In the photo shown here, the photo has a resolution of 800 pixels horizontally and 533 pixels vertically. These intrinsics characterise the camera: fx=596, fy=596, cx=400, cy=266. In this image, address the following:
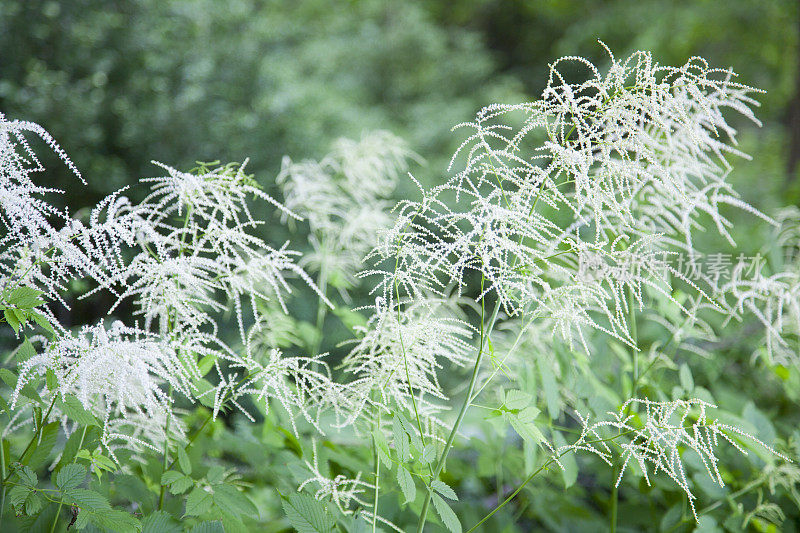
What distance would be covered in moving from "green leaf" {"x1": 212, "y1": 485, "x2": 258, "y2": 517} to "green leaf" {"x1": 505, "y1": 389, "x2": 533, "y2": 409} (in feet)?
1.68

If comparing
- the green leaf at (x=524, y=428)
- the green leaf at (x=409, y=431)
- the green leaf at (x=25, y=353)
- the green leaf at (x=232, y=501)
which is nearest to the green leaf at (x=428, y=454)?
the green leaf at (x=409, y=431)

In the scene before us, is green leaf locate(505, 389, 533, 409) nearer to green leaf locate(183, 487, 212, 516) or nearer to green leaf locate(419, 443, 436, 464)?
green leaf locate(419, 443, 436, 464)

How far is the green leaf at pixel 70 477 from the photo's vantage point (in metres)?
0.91

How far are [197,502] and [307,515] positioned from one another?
192 mm

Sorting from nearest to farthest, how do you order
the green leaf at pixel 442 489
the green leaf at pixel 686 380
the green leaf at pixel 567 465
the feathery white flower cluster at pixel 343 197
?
the green leaf at pixel 442 489, the green leaf at pixel 567 465, the green leaf at pixel 686 380, the feathery white flower cluster at pixel 343 197

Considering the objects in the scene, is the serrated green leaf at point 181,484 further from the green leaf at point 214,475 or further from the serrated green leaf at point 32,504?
the serrated green leaf at point 32,504

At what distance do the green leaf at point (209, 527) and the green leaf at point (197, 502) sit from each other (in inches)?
0.8

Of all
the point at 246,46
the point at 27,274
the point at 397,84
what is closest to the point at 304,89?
the point at 246,46

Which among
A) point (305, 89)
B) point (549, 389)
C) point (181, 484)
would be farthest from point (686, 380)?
point (305, 89)

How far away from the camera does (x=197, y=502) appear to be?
1037mm

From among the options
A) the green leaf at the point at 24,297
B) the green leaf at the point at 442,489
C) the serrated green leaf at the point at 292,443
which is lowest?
the serrated green leaf at the point at 292,443

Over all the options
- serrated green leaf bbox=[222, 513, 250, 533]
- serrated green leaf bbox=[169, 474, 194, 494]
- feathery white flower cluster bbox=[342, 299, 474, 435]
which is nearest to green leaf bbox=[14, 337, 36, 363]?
serrated green leaf bbox=[169, 474, 194, 494]

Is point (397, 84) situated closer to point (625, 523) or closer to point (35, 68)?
point (35, 68)

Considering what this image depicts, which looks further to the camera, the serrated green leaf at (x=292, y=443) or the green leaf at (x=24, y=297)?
the serrated green leaf at (x=292, y=443)
